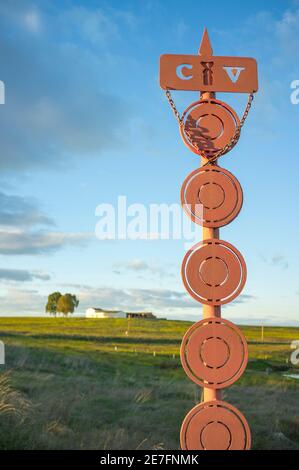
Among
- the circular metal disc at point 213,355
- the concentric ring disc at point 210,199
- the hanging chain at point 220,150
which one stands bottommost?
the circular metal disc at point 213,355

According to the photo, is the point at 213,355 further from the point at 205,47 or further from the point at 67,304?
the point at 67,304

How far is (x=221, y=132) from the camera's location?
604cm

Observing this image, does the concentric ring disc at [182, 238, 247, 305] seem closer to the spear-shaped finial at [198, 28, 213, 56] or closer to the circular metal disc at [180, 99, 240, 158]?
the circular metal disc at [180, 99, 240, 158]

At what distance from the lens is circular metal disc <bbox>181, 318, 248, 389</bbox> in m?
5.57

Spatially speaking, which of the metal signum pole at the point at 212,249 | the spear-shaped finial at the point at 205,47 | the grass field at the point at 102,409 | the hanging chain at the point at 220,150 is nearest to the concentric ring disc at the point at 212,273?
the metal signum pole at the point at 212,249

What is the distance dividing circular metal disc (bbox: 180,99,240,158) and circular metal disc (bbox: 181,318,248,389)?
216cm

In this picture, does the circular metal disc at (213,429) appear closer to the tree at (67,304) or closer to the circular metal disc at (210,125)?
the circular metal disc at (210,125)

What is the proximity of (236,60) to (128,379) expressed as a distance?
12.6m


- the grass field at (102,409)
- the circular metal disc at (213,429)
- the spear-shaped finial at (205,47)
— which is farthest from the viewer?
Result: the grass field at (102,409)

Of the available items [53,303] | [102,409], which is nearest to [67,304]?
[53,303]

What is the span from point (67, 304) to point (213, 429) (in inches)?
3422

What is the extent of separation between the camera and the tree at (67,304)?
297 feet

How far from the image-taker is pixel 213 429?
5.51m
